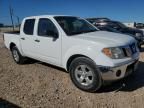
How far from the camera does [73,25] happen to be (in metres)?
5.63

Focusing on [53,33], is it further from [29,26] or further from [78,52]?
[29,26]

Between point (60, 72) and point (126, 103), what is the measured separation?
8.63 feet

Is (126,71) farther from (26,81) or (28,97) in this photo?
(26,81)

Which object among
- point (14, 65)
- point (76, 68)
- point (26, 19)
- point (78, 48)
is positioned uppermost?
point (26, 19)

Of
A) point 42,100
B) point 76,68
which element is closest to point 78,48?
point 76,68

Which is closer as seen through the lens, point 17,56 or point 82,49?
point 82,49

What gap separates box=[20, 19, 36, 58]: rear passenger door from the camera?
621cm

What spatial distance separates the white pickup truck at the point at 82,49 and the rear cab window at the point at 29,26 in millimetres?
33

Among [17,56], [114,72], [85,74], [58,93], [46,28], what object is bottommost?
[58,93]

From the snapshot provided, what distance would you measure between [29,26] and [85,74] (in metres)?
2.81

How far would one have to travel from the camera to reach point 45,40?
18.2ft

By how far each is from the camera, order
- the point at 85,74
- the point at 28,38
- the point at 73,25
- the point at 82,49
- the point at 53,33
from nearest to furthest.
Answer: the point at 82,49, the point at 85,74, the point at 53,33, the point at 73,25, the point at 28,38

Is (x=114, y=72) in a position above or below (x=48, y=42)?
below

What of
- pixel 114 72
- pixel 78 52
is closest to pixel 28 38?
pixel 78 52
